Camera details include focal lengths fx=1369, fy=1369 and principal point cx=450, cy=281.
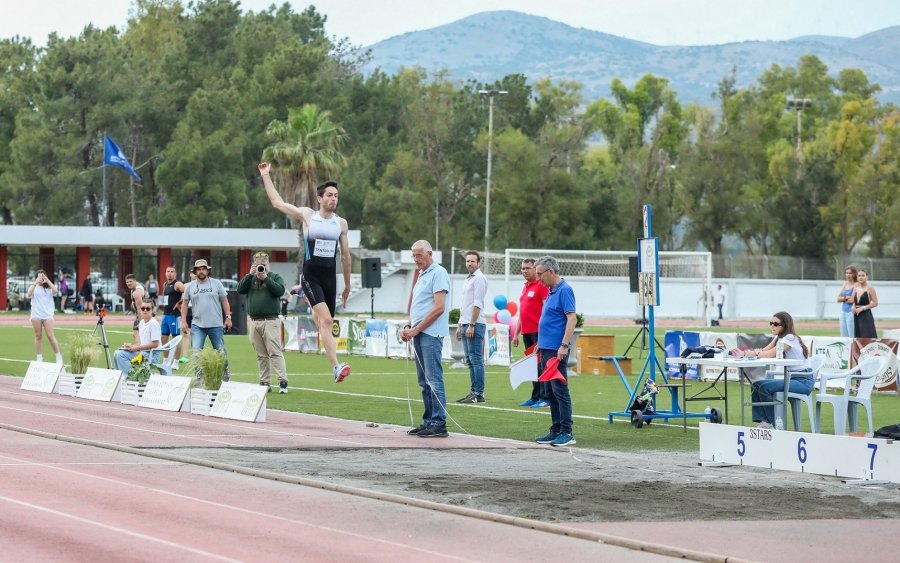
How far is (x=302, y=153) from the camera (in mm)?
66062

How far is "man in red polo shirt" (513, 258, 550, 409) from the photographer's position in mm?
18609

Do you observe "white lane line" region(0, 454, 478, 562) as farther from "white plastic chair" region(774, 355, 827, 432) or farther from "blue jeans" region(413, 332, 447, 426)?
"white plastic chair" region(774, 355, 827, 432)

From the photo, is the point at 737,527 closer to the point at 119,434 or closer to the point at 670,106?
the point at 119,434

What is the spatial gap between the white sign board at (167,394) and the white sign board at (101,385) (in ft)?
2.91

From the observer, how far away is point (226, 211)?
73.4m

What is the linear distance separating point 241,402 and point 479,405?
3.91 metres

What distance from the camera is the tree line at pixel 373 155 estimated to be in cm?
7062

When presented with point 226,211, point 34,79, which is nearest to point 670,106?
point 226,211

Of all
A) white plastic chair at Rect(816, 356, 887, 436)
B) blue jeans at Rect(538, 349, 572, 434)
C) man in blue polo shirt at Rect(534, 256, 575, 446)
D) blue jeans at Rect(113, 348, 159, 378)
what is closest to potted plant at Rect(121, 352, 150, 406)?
blue jeans at Rect(113, 348, 159, 378)

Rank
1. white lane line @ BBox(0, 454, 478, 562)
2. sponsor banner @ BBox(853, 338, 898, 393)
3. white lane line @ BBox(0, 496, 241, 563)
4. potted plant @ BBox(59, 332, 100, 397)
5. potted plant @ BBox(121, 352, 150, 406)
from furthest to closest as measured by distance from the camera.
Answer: sponsor banner @ BBox(853, 338, 898, 393), potted plant @ BBox(59, 332, 100, 397), potted plant @ BBox(121, 352, 150, 406), white lane line @ BBox(0, 454, 478, 562), white lane line @ BBox(0, 496, 241, 563)

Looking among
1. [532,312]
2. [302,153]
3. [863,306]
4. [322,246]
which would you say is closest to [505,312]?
[863,306]

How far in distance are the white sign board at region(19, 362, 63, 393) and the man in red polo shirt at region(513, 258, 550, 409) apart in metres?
6.87

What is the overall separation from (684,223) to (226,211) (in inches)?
1150

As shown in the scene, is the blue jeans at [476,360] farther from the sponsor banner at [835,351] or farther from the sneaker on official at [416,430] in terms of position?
the sponsor banner at [835,351]
